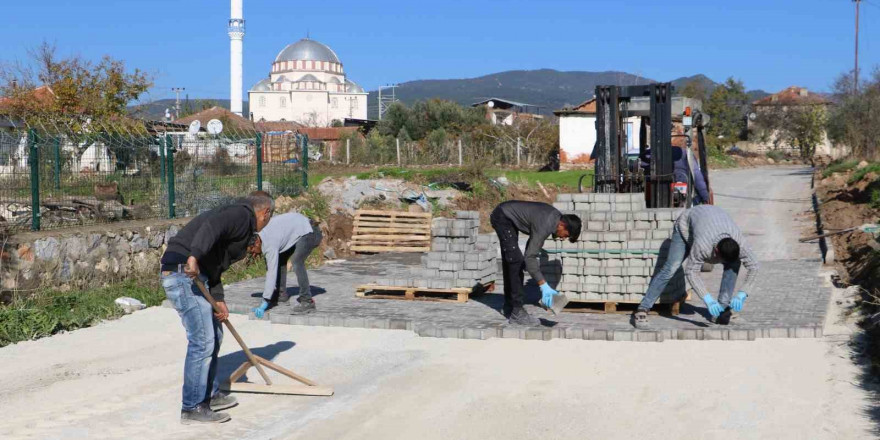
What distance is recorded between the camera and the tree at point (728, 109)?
7894 centimetres

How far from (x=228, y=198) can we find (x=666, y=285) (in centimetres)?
1011

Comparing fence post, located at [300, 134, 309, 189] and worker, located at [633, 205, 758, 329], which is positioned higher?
fence post, located at [300, 134, 309, 189]

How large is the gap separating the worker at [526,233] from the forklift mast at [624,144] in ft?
12.6

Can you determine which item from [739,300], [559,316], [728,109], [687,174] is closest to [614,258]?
[559,316]

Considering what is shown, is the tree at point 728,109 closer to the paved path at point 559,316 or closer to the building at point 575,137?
the building at point 575,137

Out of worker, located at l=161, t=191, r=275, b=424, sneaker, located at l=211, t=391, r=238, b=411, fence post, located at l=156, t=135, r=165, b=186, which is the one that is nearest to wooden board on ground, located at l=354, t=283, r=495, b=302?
fence post, located at l=156, t=135, r=165, b=186

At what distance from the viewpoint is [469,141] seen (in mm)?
47094

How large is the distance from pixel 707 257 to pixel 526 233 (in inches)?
78.5

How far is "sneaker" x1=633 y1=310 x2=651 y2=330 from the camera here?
1001 cm

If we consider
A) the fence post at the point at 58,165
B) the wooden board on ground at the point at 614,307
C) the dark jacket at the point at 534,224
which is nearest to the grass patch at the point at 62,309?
the fence post at the point at 58,165

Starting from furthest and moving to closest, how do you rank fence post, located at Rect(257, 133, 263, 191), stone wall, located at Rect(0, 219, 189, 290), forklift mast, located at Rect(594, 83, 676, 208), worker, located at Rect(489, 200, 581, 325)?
fence post, located at Rect(257, 133, 263, 191) → forklift mast, located at Rect(594, 83, 676, 208) → stone wall, located at Rect(0, 219, 189, 290) → worker, located at Rect(489, 200, 581, 325)

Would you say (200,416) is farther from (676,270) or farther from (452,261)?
(452,261)

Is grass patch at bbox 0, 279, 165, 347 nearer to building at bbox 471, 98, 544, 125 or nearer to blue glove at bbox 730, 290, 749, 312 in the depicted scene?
blue glove at bbox 730, 290, 749, 312

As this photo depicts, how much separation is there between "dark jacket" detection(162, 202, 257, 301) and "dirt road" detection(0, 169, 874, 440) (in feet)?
4.17
